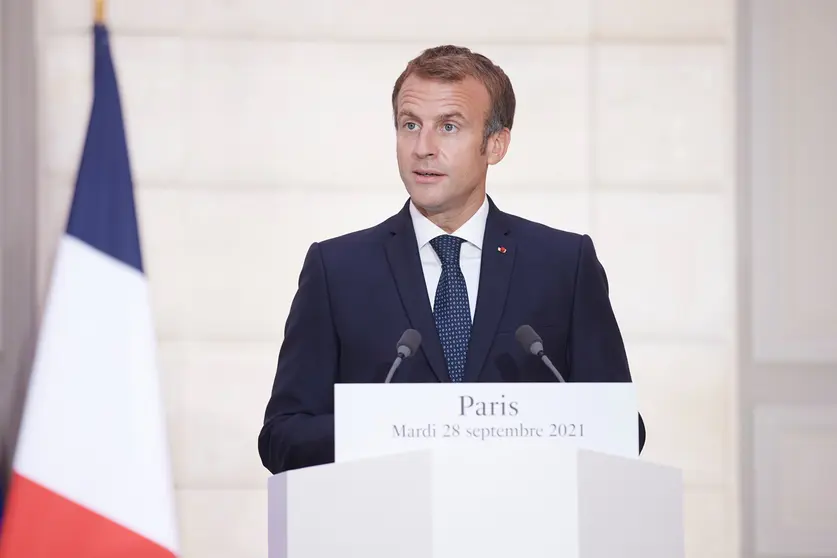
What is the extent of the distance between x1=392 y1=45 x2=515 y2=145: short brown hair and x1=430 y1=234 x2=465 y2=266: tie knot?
1.12 feet

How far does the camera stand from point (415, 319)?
7.80ft

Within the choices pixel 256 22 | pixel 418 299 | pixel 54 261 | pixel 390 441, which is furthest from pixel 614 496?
pixel 256 22

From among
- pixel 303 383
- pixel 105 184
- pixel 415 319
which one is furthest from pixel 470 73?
pixel 105 184

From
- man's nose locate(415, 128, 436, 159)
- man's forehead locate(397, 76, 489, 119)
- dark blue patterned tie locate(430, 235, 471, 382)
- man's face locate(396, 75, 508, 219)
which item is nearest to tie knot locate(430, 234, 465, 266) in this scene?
dark blue patterned tie locate(430, 235, 471, 382)

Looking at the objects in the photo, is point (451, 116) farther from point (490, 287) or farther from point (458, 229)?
point (490, 287)

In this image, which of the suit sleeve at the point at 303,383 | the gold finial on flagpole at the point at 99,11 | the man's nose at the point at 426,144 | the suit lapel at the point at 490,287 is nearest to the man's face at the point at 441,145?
the man's nose at the point at 426,144

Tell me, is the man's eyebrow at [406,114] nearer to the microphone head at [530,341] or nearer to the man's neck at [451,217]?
the man's neck at [451,217]

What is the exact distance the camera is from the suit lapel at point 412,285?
2297 millimetres

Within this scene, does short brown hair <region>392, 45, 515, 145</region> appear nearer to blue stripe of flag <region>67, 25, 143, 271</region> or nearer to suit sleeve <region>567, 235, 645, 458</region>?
suit sleeve <region>567, 235, 645, 458</region>

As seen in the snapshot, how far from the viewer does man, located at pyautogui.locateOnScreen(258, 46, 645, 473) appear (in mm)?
2344

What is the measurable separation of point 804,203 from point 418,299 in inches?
56.7

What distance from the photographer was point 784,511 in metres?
3.06

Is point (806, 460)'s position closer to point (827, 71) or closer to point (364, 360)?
point (827, 71)

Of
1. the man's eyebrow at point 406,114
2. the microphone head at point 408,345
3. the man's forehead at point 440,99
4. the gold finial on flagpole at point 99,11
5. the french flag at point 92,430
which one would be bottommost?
the french flag at point 92,430
